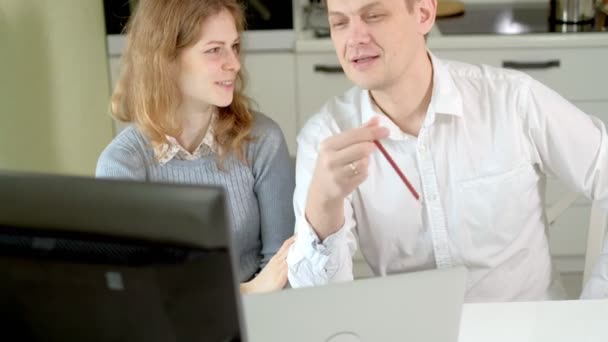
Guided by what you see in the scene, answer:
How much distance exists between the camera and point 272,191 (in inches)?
75.4

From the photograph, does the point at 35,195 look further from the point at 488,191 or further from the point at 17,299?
the point at 488,191

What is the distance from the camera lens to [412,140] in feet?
5.50

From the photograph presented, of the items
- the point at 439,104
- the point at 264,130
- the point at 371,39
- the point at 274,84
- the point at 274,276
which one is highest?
the point at 371,39

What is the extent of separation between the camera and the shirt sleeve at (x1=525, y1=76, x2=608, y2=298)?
1.64 meters

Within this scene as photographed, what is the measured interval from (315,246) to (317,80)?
165 cm

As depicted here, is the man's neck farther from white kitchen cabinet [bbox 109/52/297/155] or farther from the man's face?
white kitchen cabinet [bbox 109/52/297/155]

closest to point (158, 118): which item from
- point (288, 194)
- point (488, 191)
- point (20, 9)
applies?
point (288, 194)

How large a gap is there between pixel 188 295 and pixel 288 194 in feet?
3.63

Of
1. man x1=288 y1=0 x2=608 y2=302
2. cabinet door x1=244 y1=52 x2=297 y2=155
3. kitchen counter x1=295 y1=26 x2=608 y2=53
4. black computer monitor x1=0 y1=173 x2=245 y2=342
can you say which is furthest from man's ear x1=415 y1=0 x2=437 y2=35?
cabinet door x1=244 y1=52 x2=297 y2=155

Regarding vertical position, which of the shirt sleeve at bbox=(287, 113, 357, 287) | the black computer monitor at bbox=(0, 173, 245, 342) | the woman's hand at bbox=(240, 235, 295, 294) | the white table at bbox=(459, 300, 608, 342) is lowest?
the woman's hand at bbox=(240, 235, 295, 294)

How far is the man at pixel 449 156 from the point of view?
164 centimetres

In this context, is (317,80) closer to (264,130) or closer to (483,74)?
(264,130)

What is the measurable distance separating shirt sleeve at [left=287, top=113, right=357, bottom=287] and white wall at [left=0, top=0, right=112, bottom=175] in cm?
124

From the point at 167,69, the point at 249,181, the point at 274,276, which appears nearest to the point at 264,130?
the point at 249,181
